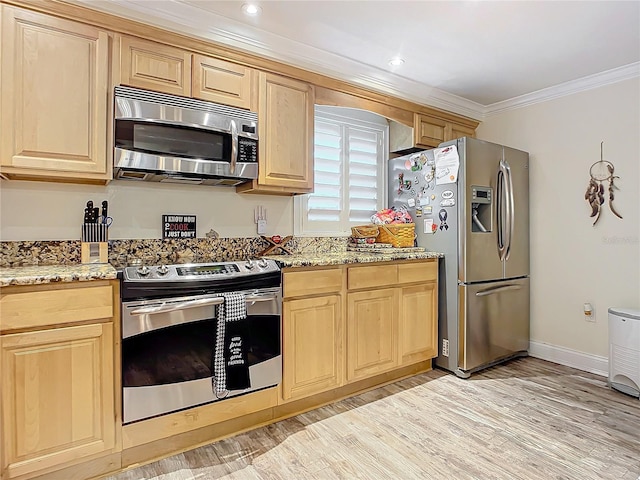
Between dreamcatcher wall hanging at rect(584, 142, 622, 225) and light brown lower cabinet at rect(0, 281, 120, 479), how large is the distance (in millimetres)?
3510

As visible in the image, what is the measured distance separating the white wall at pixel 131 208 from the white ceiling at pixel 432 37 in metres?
0.95

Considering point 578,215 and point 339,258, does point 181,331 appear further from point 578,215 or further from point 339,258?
point 578,215

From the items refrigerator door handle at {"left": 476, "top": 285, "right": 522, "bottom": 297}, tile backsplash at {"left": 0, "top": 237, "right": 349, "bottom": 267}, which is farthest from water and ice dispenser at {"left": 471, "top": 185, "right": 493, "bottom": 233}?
tile backsplash at {"left": 0, "top": 237, "right": 349, "bottom": 267}

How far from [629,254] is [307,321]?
258cm

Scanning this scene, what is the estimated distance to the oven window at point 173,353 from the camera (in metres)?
1.84

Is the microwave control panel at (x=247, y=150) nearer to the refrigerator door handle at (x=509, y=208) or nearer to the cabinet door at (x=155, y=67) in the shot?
the cabinet door at (x=155, y=67)

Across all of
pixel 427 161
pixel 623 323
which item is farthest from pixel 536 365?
pixel 427 161

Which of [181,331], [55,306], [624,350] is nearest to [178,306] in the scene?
[181,331]

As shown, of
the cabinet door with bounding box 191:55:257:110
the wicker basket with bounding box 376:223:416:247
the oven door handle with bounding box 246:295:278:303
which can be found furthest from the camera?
the wicker basket with bounding box 376:223:416:247

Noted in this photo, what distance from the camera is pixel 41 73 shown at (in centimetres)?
188

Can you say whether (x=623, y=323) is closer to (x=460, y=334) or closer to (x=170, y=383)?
(x=460, y=334)

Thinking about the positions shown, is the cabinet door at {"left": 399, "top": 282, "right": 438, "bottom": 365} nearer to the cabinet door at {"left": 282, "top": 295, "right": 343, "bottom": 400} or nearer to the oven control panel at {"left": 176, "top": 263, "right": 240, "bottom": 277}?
the cabinet door at {"left": 282, "top": 295, "right": 343, "bottom": 400}

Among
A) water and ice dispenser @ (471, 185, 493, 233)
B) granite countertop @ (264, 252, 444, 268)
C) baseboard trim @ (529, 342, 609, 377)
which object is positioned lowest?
baseboard trim @ (529, 342, 609, 377)

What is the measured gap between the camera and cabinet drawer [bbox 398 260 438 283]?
2.89 meters
